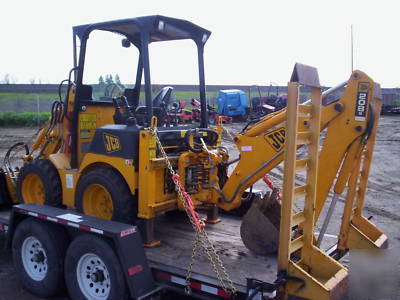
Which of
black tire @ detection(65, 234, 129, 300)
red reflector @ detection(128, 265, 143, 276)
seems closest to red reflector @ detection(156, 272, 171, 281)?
red reflector @ detection(128, 265, 143, 276)

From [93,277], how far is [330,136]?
2628mm

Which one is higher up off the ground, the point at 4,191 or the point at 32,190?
the point at 32,190

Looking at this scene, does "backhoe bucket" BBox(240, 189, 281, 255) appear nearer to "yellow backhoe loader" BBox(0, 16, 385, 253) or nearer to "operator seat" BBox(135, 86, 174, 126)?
"yellow backhoe loader" BBox(0, 16, 385, 253)

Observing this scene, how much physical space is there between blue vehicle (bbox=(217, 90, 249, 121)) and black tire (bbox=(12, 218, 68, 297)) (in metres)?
24.4

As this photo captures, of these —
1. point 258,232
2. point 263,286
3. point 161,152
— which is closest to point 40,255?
point 161,152

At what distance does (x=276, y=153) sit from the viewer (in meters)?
4.12

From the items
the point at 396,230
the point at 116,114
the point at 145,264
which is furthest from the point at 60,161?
the point at 396,230

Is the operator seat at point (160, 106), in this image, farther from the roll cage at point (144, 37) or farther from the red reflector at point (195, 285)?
the red reflector at point (195, 285)

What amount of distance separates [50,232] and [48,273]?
0.45 metres

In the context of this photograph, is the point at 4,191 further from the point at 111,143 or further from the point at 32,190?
the point at 111,143

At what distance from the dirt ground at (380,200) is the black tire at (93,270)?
0.79 m

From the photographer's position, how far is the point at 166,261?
411 centimetres

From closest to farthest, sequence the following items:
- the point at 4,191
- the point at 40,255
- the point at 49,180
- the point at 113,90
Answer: the point at 40,255
the point at 49,180
the point at 113,90
the point at 4,191

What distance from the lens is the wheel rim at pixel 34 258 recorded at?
4.66 metres
